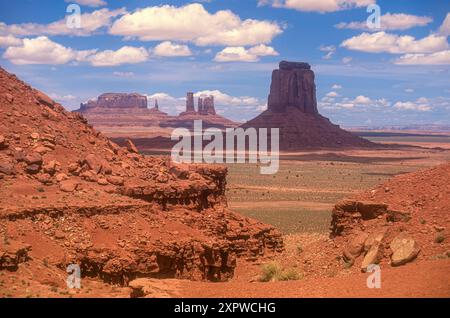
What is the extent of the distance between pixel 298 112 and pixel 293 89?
5951mm

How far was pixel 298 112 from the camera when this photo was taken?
487 ft

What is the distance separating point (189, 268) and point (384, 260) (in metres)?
6.37

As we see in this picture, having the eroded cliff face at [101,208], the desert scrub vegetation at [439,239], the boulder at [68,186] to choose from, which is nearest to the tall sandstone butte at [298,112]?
the eroded cliff face at [101,208]

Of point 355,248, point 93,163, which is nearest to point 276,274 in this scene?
point 355,248

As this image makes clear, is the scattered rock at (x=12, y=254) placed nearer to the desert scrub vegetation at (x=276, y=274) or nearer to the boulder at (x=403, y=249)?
the desert scrub vegetation at (x=276, y=274)

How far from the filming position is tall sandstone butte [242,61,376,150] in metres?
143

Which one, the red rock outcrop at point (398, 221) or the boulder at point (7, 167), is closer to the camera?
the red rock outcrop at point (398, 221)

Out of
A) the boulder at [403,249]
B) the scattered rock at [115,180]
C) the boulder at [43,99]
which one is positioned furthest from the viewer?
the boulder at [43,99]

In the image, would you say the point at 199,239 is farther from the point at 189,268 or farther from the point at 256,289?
the point at 256,289

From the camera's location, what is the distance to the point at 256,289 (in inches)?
588

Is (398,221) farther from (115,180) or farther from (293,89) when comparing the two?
(293,89)

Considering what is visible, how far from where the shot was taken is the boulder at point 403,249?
63.3ft

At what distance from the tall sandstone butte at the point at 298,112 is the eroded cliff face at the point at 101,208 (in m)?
116
